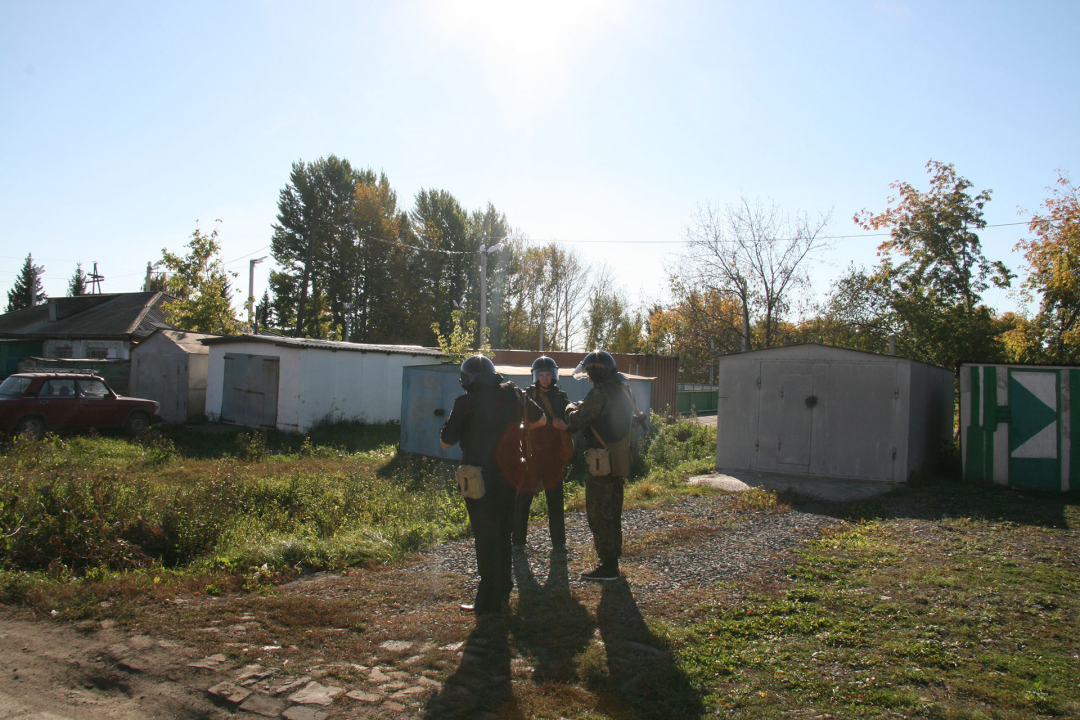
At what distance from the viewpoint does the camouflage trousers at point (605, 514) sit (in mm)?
5449

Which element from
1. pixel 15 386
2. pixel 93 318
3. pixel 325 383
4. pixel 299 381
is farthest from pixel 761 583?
pixel 93 318

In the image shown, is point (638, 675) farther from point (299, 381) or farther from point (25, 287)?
point (25, 287)

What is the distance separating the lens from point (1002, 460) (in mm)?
10141

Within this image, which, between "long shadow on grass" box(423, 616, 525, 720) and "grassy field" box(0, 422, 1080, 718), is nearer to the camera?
"long shadow on grass" box(423, 616, 525, 720)

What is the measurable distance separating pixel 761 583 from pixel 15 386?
14.7 m

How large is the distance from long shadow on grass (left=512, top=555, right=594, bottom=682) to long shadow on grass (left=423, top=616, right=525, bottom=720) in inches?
6.2

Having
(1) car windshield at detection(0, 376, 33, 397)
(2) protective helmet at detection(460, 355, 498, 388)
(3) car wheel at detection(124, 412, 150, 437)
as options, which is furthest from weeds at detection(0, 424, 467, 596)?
(3) car wheel at detection(124, 412, 150, 437)

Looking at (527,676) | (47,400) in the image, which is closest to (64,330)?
(47,400)

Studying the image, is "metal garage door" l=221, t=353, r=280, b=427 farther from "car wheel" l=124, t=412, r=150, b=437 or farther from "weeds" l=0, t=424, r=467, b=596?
"weeds" l=0, t=424, r=467, b=596

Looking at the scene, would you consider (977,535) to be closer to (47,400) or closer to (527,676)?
(527,676)

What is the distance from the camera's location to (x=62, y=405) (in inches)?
544

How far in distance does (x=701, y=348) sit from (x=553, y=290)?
23805mm

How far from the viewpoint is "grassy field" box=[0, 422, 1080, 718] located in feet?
11.2

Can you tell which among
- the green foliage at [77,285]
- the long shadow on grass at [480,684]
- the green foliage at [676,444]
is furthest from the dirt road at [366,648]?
the green foliage at [77,285]
